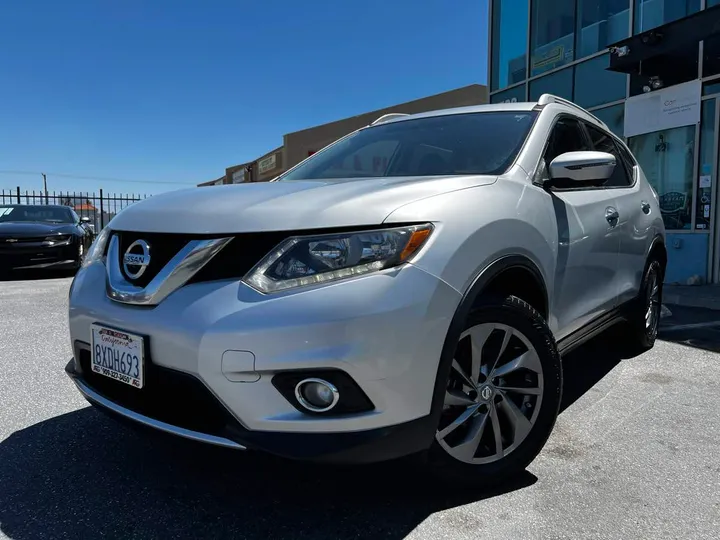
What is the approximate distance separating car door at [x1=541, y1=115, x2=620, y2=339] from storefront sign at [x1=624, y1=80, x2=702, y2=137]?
642 cm

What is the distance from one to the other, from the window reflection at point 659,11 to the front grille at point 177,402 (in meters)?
Answer: 9.94

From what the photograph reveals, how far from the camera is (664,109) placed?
895 centimetres

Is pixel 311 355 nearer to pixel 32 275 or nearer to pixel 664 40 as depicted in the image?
pixel 664 40

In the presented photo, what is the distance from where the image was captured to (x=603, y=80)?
10008 mm

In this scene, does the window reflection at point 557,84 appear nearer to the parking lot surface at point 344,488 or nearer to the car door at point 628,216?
the car door at point 628,216

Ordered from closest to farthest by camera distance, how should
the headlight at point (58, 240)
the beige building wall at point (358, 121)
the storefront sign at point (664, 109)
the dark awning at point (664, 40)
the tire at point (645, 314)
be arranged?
the tire at point (645, 314) < the dark awning at point (664, 40) < the storefront sign at point (664, 109) < the headlight at point (58, 240) < the beige building wall at point (358, 121)

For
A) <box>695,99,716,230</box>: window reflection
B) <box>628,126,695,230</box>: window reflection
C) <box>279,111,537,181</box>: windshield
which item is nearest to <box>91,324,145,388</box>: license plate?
<box>279,111,537,181</box>: windshield

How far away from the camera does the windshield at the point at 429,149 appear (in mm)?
2697

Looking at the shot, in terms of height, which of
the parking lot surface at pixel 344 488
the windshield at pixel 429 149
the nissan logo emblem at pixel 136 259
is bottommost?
the parking lot surface at pixel 344 488

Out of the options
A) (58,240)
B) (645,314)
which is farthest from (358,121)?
(645,314)

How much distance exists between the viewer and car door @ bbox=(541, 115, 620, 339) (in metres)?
2.67

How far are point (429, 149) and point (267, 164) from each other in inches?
935

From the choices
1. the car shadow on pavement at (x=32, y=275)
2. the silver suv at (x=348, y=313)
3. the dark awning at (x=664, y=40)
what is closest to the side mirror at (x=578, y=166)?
the silver suv at (x=348, y=313)

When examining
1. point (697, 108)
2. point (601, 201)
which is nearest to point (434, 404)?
point (601, 201)
